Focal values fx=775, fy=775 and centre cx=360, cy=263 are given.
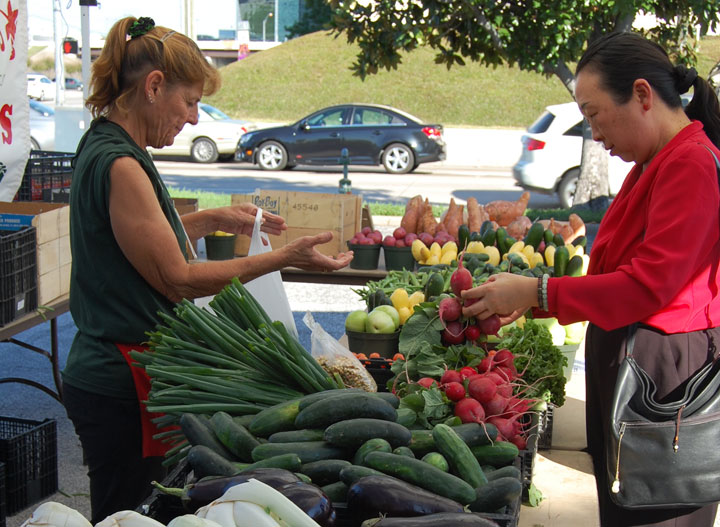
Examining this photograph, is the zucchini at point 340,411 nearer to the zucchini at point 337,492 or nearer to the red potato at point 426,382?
the zucchini at point 337,492

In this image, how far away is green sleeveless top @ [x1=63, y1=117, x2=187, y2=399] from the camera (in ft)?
7.22

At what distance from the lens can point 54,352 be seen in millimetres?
4945

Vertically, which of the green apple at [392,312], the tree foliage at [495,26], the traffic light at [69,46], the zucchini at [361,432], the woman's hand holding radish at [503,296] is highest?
the traffic light at [69,46]

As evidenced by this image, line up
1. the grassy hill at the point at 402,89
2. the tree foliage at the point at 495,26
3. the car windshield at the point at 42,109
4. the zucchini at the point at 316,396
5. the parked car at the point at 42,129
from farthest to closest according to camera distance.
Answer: the grassy hill at the point at 402,89 → the car windshield at the point at 42,109 → the parked car at the point at 42,129 → the tree foliage at the point at 495,26 → the zucchini at the point at 316,396

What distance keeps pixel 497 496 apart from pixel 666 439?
0.76 m

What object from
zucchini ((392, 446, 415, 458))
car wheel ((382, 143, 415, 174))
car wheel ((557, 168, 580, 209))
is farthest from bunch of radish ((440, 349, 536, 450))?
car wheel ((382, 143, 415, 174))

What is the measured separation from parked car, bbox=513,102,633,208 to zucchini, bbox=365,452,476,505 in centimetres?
1179

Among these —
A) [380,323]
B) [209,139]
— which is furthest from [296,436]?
[209,139]

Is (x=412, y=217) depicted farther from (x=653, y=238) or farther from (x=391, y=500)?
(x=391, y=500)

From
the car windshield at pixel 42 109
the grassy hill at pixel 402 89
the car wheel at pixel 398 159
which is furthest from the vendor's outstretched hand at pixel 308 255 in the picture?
the grassy hill at pixel 402 89

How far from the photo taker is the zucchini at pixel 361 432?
5.84 ft

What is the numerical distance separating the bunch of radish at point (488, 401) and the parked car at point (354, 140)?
1614 centimetres

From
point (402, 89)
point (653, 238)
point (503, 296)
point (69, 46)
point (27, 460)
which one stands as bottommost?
point (27, 460)

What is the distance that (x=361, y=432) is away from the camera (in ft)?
5.86
